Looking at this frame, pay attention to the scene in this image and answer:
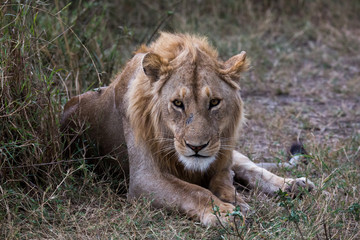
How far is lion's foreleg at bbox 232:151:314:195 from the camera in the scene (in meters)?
4.09

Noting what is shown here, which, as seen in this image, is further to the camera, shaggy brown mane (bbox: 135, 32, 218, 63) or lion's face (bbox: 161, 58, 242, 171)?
shaggy brown mane (bbox: 135, 32, 218, 63)

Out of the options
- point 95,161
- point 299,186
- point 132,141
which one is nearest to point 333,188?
point 299,186

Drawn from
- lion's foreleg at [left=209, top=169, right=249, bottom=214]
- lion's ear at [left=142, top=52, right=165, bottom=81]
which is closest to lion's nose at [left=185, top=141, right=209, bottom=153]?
lion's foreleg at [left=209, top=169, right=249, bottom=214]

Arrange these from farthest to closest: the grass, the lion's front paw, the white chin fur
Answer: the lion's front paw → the white chin fur → the grass

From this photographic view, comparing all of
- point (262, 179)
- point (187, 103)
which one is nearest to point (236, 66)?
point (187, 103)

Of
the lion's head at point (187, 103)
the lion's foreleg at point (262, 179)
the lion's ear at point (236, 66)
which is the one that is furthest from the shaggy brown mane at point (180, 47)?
the lion's foreleg at point (262, 179)

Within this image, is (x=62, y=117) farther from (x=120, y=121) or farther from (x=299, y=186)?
(x=299, y=186)

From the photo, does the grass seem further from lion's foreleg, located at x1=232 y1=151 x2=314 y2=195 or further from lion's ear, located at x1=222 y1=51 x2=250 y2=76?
lion's ear, located at x1=222 y1=51 x2=250 y2=76

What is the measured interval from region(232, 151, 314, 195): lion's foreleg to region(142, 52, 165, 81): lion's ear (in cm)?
110

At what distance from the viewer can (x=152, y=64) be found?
145 inches

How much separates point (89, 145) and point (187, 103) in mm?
1161

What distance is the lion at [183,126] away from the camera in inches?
140

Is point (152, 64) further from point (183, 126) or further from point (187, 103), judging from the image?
point (183, 126)

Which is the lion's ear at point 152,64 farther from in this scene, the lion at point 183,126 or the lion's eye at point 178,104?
the lion's eye at point 178,104
